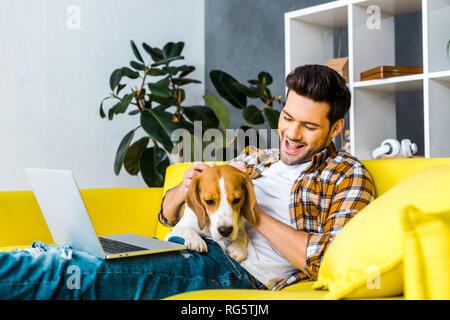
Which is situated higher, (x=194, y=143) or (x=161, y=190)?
(x=194, y=143)

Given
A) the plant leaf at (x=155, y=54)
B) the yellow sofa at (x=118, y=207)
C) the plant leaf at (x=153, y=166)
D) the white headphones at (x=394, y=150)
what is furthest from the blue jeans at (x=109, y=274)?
the plant leaf at (x=155, y=54)

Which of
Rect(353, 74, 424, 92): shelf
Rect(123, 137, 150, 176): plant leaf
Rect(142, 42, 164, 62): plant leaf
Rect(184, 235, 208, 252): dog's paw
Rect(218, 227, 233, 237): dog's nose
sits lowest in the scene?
Rect(184, 235, 208, 252): dog's paw

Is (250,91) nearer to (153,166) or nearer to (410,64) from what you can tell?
(153,166)

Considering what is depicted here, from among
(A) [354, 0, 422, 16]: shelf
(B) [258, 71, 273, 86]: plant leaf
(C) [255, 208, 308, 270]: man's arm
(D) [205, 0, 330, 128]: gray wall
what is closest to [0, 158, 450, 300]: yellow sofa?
(C) [255, 208, 308, 270]: man's arm

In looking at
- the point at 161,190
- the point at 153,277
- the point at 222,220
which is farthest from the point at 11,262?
the point at 161,190

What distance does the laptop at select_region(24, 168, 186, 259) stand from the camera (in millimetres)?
1139

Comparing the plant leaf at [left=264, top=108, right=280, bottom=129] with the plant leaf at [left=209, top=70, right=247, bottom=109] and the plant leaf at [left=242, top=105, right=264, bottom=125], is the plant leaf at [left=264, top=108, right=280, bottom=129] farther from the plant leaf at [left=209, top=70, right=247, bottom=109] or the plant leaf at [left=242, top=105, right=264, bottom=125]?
the plant leaf at [left=209, top=70, right=247, bottom=109]

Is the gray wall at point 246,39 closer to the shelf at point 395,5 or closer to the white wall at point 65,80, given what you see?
the white wall at point 65,80

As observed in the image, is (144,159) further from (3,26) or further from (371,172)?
(371,172)

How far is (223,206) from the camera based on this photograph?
4.42 ft

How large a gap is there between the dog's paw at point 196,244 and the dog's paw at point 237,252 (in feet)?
0.27

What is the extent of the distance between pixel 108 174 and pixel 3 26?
1264mm

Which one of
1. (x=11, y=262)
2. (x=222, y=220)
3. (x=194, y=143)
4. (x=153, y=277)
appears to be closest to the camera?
(x=11, y=262)

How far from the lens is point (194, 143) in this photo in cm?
303
